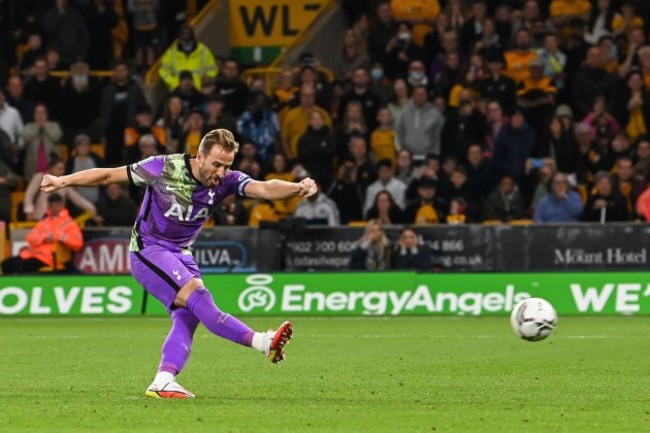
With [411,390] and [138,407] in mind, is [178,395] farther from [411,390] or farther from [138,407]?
[411,390]

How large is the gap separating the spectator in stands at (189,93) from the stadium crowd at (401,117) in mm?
22

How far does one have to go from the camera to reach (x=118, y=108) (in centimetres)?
2636

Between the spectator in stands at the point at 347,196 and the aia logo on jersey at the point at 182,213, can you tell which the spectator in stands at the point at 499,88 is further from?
the aia logo on jersey at the point at 182,213

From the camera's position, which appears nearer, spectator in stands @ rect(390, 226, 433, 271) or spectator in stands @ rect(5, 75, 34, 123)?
spectator in stands @ rect(390, 226, 433, 271)

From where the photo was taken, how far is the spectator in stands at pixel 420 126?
983 inches

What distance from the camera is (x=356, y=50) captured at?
27.3m

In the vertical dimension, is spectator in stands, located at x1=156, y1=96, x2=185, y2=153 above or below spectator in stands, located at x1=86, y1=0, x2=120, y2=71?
below

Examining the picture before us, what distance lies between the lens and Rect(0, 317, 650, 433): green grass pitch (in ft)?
31.3

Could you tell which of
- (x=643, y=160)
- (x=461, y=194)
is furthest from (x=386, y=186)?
(x=643, y=160)

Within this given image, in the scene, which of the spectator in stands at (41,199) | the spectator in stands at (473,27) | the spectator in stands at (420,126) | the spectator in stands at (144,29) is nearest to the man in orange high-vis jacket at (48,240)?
the spectator in stands at (41,199)

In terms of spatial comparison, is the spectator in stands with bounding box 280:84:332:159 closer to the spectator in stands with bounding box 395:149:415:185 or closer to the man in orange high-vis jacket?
the spectator in stands with bounding box 395:149:415:185

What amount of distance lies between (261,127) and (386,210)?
3.04 meters

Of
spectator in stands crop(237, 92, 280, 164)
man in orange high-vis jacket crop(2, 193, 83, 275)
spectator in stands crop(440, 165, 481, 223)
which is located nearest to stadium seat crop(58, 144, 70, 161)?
spectator in stands crop(237, 92, 280, 164)

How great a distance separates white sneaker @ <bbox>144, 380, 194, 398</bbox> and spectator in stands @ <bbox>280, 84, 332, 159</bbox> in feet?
47.3
